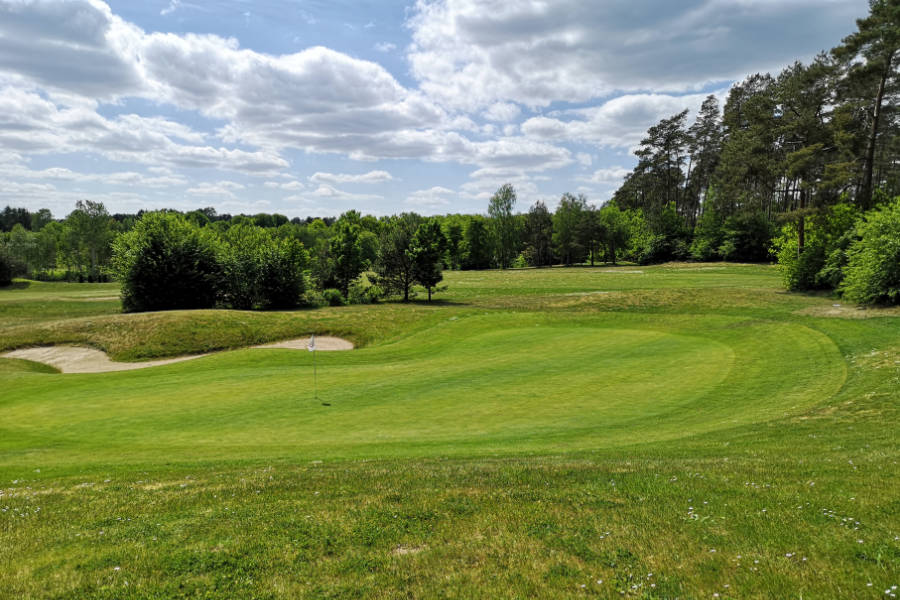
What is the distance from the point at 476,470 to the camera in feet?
34.1

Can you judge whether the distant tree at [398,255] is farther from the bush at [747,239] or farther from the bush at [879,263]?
the bush at [747,239]

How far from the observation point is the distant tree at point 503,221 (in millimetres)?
131125

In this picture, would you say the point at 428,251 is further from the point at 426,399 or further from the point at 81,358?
the point at 426,399

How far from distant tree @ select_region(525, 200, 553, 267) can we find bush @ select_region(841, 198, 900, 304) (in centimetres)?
9891

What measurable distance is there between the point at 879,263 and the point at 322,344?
3834 cm

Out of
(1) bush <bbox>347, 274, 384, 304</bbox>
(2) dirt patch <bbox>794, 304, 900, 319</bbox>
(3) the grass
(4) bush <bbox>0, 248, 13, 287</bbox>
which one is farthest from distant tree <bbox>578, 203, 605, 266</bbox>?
(4) bush <bbox>0, 248, 13, 287</bbox>

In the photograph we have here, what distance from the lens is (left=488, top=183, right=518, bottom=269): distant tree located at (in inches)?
5162

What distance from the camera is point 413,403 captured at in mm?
18391

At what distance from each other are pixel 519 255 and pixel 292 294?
98704 mm

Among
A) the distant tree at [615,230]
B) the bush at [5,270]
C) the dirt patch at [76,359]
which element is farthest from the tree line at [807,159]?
the bush at [5,270]

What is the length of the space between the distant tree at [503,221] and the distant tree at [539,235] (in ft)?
19.7

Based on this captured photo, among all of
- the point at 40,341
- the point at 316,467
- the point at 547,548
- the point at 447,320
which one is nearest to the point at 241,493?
the point at 316,467

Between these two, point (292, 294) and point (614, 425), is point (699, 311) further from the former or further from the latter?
point (292, 294)

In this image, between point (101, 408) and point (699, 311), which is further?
point (699, 311)
